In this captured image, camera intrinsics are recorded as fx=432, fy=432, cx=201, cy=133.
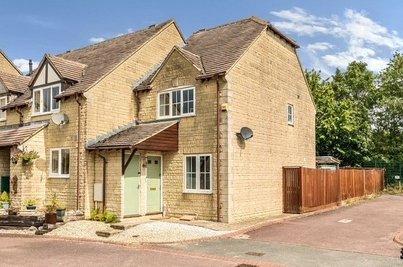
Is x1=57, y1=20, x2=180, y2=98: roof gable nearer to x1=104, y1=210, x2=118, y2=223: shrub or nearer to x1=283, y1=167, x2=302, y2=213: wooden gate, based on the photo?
x1=104, y1=210, x2=118, y2=223: shrub

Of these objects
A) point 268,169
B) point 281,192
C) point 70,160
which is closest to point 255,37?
point 268,169

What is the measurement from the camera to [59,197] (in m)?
19.9

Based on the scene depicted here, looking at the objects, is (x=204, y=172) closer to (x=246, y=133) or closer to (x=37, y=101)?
(x=246, y=133)

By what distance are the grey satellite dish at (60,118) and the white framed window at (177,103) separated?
171 inches

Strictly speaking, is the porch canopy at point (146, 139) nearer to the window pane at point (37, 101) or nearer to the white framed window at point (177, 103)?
the white framed window at point (177, 103)

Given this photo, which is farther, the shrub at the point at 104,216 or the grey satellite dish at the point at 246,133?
the grey satellite dish at the point at 246,133

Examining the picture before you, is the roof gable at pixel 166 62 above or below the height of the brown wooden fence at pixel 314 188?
above

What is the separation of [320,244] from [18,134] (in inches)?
590

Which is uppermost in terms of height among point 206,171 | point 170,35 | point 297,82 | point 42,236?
point 170,35

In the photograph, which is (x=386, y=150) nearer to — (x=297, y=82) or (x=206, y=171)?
(x=297, y=82)

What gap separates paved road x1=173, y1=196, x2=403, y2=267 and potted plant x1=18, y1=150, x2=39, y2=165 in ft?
32.5

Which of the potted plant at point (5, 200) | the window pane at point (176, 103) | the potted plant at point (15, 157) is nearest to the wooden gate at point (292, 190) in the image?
the window pane at point (176, 103)

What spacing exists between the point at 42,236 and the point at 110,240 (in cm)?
282

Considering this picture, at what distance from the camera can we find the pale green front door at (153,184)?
19.2 metres
